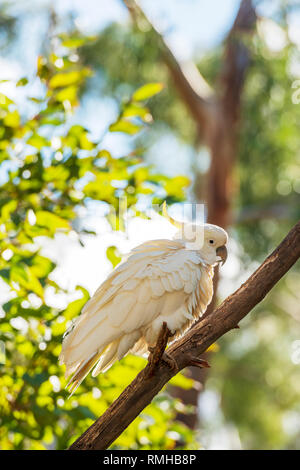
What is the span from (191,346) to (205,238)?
0.50 meters

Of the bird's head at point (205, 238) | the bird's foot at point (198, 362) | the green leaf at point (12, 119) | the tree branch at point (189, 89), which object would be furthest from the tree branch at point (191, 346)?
the tree branch at point (189, 89)

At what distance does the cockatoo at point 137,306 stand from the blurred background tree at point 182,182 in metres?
0.21

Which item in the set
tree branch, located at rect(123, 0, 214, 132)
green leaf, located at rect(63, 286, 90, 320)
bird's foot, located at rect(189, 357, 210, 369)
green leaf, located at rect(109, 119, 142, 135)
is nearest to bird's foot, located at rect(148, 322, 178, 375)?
bird's foot, located at rect(189, 357, 210, 369)

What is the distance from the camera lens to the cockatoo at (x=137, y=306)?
168 cm

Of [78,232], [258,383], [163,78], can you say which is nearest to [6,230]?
[78,232]

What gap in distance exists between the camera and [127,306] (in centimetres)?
171

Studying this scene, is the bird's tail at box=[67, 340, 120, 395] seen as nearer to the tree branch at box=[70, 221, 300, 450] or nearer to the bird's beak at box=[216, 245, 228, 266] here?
the tree branch at box=[70, 221, 300, 450]

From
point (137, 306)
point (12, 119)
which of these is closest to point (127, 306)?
point (137, 306)

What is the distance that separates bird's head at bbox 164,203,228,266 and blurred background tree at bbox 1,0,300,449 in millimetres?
169

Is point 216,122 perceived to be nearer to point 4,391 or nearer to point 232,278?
point 232,278

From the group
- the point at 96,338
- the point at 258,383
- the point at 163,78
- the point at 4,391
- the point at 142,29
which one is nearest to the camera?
the point at 96,338

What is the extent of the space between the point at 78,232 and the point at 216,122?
288 centimetres

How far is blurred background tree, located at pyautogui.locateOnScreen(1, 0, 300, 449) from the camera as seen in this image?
1947 millimetres

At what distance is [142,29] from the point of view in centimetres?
448
